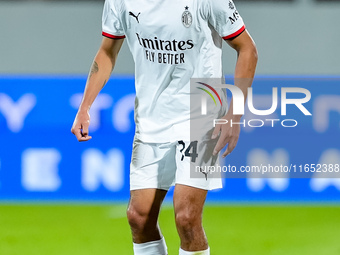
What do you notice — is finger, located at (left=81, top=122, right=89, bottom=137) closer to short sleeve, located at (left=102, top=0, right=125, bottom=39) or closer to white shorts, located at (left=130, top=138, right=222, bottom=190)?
white shorts, located at (left=130, top=138, right=222, bottom=190)

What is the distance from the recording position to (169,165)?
3.39 meters

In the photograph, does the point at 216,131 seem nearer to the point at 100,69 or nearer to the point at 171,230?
the point at 100,69

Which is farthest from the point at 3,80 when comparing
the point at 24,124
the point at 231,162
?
the point at 231,162

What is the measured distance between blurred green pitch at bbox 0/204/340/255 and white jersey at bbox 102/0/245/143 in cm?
155

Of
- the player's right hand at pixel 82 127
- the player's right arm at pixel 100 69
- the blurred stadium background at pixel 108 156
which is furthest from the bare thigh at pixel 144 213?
the blurred stadium background at pixel 108 156

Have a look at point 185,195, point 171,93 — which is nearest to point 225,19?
point 171,93

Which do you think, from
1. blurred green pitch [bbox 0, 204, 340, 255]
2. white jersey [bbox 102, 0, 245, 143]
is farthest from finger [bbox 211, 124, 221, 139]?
blurred green pitch [bbox 0, 204, 340, 255]

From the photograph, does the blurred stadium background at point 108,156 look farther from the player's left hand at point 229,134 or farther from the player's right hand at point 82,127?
the player's left hand at point 229,134

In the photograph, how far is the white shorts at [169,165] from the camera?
3.25 m

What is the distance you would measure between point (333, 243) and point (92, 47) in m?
3.66

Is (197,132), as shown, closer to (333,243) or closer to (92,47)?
(333,243)

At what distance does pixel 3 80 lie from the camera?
21.2 feet

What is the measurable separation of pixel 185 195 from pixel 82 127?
58cm

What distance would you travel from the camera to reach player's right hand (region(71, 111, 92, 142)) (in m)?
3.34
